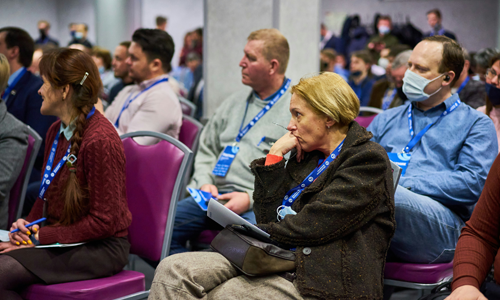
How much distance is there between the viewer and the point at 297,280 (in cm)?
154

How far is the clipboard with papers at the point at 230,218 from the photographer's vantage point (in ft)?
5.25

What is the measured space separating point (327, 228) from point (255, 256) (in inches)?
9.7

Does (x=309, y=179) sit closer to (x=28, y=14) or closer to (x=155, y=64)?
(x=155, y=64)

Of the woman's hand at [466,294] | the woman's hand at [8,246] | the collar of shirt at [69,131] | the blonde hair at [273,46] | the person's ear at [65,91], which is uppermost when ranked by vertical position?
the blonde hair at [273,46]

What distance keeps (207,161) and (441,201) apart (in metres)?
1.32

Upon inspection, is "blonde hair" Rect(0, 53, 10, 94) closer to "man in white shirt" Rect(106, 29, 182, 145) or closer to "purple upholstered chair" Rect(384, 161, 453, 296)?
"man in white shirt" Rect(106, 29, 182, 145)

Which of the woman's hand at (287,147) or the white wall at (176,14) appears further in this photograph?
the white wall at (176,14)

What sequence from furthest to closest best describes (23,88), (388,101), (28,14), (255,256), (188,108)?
(28,14)
(388,101)
(188,108)
(23,88)
(255,256)

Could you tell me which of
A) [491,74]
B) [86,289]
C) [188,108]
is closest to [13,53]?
[188,108]

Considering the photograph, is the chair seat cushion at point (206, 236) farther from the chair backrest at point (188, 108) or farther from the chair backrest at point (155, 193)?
the chair backrest at point (188, 108)

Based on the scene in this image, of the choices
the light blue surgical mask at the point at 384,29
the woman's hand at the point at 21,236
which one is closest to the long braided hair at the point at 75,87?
the woman's hand at the point at 21,236

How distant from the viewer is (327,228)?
1542mm

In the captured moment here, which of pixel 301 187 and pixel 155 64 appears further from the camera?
pixel 155 64

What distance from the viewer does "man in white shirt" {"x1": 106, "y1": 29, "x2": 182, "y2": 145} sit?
122 inches
